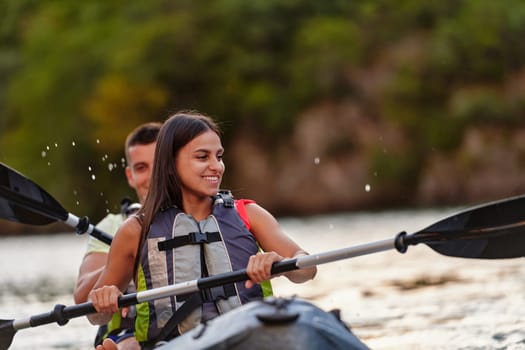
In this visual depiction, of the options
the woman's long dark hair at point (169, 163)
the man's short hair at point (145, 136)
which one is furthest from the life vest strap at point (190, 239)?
the man's short hair at point (145, 136)

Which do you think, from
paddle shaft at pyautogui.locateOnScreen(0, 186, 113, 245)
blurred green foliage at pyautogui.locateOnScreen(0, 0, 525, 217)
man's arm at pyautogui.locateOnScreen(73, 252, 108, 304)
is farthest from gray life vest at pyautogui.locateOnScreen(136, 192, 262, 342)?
blurred green foliage at pyautogui.locateOnScreen(0, 0, 525, 217)

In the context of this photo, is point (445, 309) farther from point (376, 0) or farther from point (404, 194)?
point (376, 0)

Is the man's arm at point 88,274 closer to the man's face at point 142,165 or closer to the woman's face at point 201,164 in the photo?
the man's face at point 142,165

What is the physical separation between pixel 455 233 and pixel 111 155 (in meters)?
32.5

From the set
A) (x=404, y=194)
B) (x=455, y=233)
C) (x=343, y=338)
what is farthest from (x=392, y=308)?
(x=404, y=194)

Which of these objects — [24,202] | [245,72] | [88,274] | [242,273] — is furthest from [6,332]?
[245,72]

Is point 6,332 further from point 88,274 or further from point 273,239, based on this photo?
point 273,239

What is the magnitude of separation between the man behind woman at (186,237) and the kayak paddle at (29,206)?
3.92ft

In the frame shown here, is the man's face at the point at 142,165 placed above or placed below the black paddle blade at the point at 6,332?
above

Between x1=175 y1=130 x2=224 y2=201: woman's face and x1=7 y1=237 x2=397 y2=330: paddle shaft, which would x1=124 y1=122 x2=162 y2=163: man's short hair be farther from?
x1=7 y1=237 x2=397 y2=330: paddle shaft

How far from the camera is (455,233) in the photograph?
4.42m

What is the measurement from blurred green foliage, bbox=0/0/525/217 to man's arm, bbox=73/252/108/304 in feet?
81.4

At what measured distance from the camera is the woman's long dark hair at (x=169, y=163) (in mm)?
4285

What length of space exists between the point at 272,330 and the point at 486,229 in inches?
48.8
